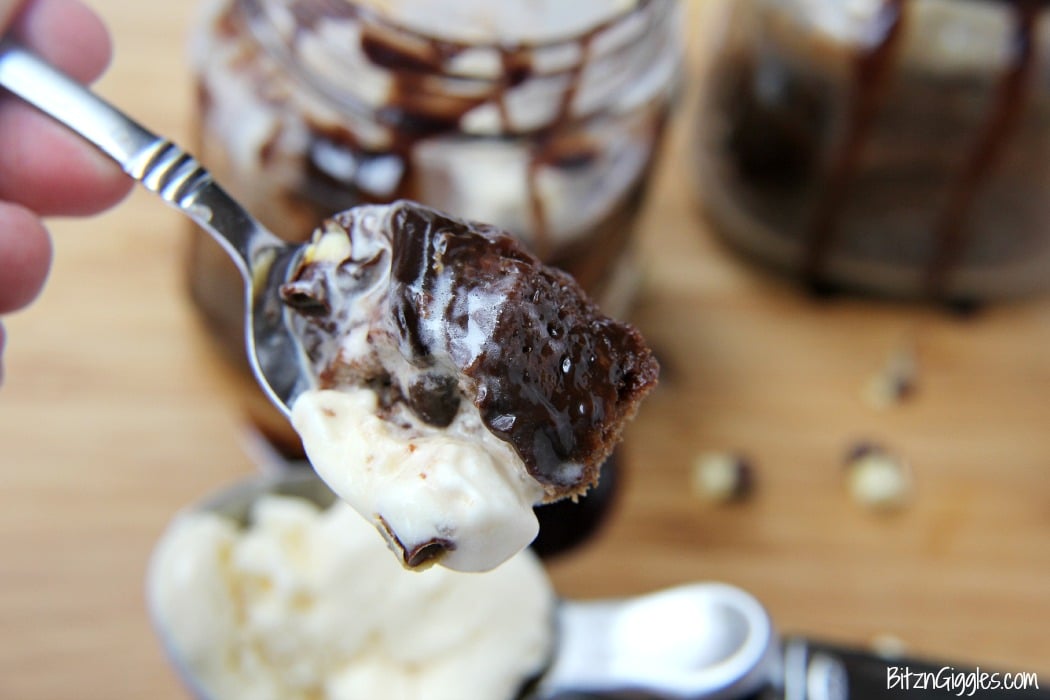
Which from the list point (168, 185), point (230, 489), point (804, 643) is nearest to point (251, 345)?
point (168, 185)

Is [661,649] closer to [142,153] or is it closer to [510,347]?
[510,347]

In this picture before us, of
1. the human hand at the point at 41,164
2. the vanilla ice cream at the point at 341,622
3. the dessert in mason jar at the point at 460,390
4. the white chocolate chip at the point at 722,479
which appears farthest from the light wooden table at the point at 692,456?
the dessert in mason jar at the point at 460,390

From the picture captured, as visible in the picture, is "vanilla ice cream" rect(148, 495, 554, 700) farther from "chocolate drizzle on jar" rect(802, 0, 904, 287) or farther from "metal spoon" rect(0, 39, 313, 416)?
"chocolate drizzle on jar" rect(802, 0, 904, 287)

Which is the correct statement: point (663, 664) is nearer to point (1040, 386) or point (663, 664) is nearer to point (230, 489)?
point (230, 489)

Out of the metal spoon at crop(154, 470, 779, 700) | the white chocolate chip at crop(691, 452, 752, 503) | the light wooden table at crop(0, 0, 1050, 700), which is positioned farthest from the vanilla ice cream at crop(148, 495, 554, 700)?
the white chocolate chip at crop(691, 452, 752, 503)

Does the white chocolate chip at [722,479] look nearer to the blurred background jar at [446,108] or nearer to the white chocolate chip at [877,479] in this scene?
the white chocolate chip at [877,479]

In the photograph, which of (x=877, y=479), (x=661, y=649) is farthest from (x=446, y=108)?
(x=877, y=479)
